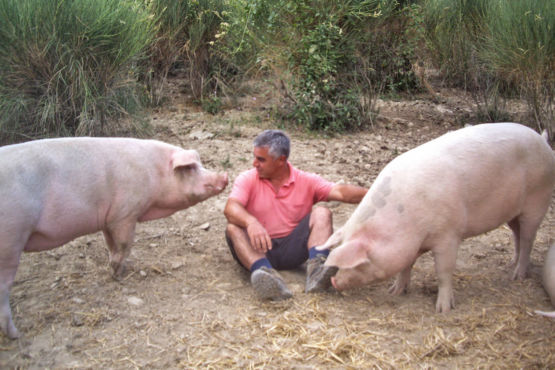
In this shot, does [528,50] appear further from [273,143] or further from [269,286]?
[269,286]

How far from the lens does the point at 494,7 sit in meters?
6.88

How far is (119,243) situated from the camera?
398 centimetres

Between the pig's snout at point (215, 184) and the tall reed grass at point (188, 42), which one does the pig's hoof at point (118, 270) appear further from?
the tall reed grass at point (188, 42)

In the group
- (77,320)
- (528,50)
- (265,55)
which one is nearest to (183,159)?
(77,320)

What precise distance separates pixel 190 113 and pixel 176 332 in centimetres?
517

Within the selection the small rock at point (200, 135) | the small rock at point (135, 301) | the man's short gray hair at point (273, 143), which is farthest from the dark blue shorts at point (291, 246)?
the small rock at point (200, 135)

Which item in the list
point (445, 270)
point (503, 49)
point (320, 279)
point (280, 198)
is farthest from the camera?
point (503, 49)

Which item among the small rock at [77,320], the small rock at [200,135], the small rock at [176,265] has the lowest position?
the small rock at [176,265]

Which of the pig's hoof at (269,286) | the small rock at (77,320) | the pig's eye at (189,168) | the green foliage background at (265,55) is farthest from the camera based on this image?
the green foliage background at (265,55)

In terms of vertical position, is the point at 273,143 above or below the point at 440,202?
above

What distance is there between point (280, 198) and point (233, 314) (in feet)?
3.40

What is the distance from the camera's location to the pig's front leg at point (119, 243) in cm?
395

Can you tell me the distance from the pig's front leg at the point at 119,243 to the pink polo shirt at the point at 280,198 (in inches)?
32.9

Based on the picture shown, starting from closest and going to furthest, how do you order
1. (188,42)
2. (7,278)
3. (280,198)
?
(7,278) < (280,198) < (188,42)
